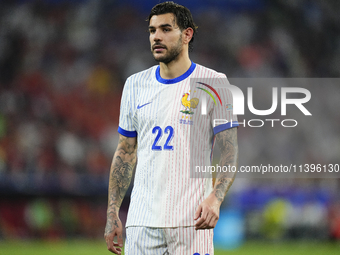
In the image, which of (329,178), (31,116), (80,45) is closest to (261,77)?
(329,178)

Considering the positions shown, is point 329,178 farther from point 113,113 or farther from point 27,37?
point 27,37

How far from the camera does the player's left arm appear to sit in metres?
2.15

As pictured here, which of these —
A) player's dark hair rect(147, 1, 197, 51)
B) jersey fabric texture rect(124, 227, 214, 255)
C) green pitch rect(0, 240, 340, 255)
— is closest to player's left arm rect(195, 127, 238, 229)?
jersey fabric texture rect(124, 227, 214, 255)

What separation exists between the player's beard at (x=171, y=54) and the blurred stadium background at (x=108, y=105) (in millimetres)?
5072

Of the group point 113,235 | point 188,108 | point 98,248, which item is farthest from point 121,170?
point 98,248

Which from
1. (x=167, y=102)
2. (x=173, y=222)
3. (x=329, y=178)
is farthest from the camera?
(x=329, y=178)

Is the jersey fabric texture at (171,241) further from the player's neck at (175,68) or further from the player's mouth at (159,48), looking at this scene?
the player's mouth at (159,48)

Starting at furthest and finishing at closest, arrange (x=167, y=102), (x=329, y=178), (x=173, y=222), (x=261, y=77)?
(x=261, y=77) → (x=329, y=178) → (x=167, y=102) → (x=173, y=222)

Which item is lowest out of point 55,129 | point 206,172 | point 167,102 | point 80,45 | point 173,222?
point 173,222

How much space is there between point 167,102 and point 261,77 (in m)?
6.58

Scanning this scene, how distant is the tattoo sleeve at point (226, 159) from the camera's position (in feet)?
A: 7.53

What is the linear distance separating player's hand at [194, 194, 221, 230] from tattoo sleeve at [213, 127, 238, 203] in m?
0.07

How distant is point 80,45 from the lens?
9000 millimetres

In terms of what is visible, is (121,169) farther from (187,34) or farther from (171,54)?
(187,34)
